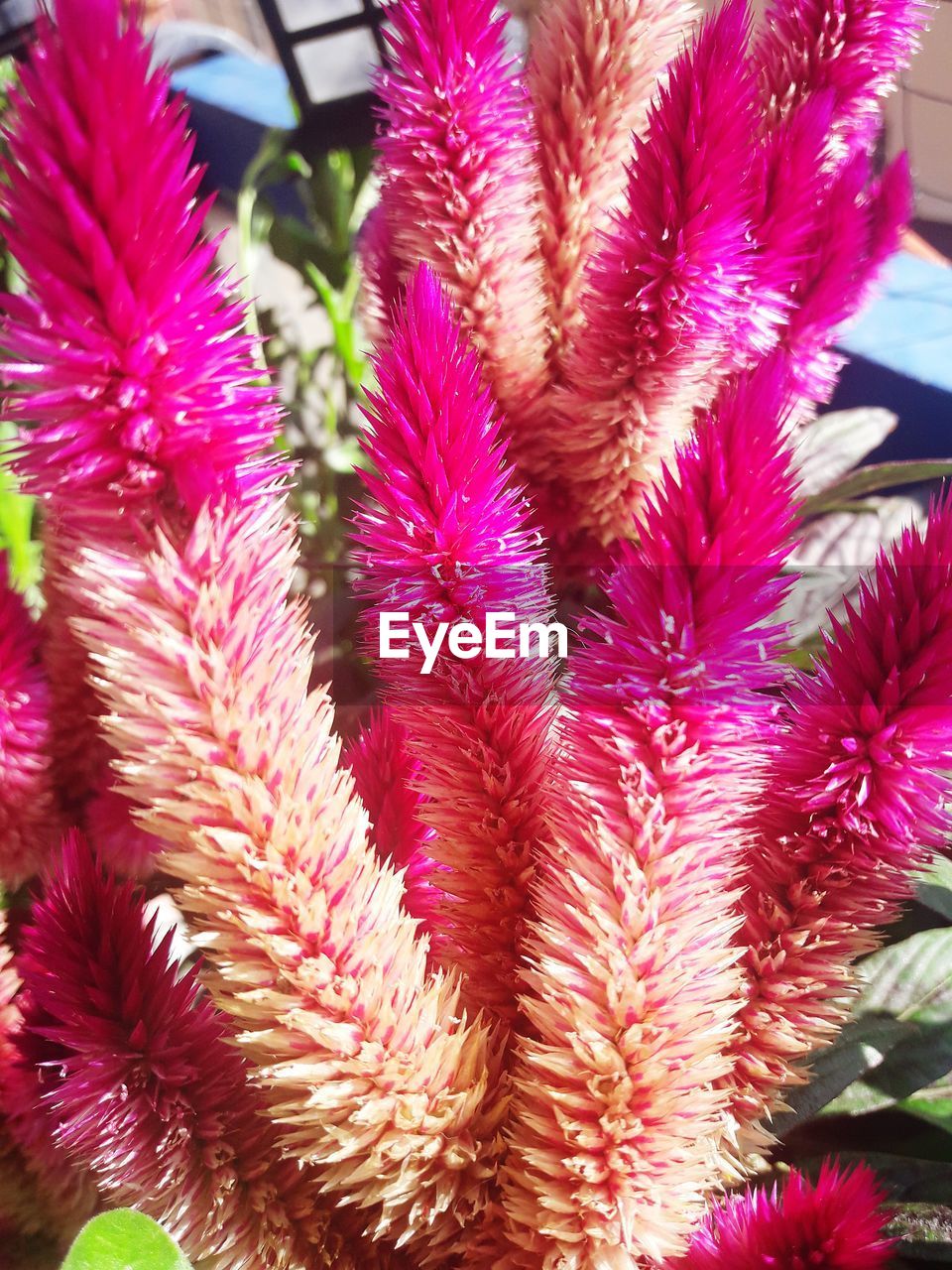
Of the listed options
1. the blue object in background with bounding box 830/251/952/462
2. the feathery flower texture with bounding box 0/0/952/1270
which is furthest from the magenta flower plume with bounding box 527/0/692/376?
the blue object in background with bounding box 830/251/952/462

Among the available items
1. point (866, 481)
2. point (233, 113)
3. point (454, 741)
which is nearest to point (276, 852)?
point (454, 741)

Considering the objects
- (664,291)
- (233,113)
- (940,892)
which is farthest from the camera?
(233,113)

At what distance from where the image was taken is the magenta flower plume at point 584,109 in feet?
1.05

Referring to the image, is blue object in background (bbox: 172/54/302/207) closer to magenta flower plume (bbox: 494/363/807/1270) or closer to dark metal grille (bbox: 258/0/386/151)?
dark metal grille (bbox: 258/0/386/151)

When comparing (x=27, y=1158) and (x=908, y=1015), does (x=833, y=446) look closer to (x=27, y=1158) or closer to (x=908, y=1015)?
(x=908, y=1015)

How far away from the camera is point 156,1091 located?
0.22 metres

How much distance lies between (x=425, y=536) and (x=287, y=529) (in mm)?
29

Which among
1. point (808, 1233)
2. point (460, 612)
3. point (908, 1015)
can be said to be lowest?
point (908, 1015)

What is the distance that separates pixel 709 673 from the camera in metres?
0.19

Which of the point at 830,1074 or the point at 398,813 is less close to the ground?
the point at 398,813

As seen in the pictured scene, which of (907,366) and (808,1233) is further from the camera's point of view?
(907,366)

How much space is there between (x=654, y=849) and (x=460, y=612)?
66 mm

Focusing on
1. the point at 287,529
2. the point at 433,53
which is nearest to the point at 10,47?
the point at 433,53

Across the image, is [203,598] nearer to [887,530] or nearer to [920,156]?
[887,530]
